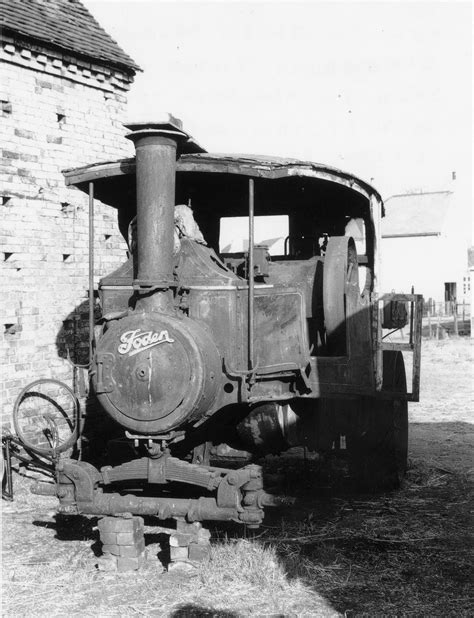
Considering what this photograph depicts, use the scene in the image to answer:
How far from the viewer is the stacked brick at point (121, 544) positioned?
500 centimetres

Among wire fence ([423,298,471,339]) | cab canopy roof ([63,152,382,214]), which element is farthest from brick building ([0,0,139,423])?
wire fence ([423,298,471,339])

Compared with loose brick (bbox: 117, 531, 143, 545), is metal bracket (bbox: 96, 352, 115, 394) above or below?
above

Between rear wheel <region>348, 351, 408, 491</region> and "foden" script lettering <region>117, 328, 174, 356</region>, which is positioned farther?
rear wheel <region>348, 351, 408, 491</region>

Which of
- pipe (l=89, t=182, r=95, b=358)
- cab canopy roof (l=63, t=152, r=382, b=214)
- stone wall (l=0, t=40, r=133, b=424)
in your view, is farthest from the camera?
stone wall (l=0, t=40, r=133, b=424)

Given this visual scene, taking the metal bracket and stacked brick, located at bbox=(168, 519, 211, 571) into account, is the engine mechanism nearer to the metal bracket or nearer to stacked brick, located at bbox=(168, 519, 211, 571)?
the metal bracket

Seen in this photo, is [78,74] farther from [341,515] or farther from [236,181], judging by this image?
[341,515]

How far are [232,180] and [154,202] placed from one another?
135 centimetres

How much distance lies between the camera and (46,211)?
26.4 ft

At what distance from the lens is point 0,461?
7438 millimetres

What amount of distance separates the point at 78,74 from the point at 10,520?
4974mm

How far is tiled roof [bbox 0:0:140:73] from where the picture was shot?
7832 millimetres

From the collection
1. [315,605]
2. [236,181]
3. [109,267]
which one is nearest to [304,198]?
[236,181]

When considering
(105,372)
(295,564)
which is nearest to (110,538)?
(105,372)

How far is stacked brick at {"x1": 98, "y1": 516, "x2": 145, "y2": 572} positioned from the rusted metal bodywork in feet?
0.35
